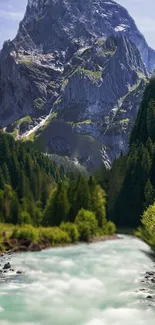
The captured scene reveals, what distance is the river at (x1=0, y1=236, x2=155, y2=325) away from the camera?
3959 cm

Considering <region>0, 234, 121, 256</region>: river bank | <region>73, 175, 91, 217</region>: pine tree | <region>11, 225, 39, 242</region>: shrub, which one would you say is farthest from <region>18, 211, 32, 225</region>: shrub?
<region>0, 234, 121, 256</region>: river bank

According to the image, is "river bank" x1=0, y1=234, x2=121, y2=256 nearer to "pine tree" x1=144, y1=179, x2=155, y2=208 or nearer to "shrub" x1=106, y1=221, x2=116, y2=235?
"shrub" x1=106, y1=221, x2=116, y2=235

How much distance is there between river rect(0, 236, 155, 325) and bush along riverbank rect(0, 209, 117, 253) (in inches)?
313

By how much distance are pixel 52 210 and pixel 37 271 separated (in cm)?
5058

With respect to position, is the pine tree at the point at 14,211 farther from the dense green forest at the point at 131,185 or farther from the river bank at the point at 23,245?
the river bank at the point at 23,245

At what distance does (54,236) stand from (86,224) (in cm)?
1062

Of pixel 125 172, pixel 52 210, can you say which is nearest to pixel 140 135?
pixel 125 172

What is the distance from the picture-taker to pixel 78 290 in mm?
49781

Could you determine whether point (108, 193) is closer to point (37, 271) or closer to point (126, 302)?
point (37, 271)

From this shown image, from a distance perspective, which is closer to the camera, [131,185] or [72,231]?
[72,231]

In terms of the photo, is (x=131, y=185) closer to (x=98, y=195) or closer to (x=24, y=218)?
(x=98, y=195)

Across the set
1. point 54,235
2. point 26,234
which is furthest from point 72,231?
point 26,234

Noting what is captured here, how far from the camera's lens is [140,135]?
17062cm

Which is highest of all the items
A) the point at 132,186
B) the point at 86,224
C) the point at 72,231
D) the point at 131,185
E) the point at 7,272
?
the point at 7,272
